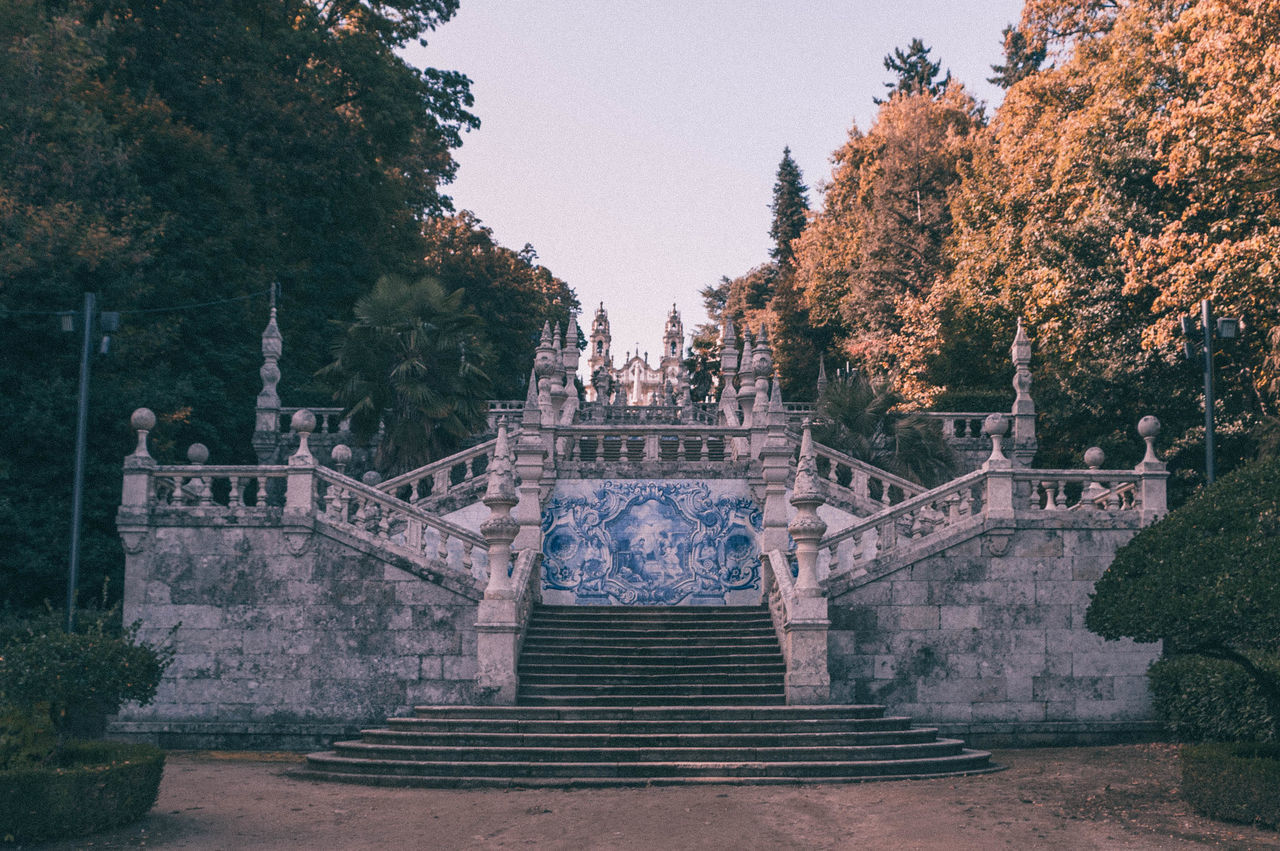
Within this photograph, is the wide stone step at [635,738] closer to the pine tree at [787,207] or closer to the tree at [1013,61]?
the tree at [1013,61]

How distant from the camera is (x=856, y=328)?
164ft

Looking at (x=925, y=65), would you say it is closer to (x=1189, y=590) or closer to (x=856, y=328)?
(x=856, y=328)

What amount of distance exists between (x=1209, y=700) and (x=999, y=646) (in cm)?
328

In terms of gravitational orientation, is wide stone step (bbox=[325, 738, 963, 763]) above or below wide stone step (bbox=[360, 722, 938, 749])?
below

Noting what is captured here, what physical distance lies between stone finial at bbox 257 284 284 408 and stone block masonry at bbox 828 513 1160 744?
16506mm

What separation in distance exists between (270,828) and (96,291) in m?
15.7

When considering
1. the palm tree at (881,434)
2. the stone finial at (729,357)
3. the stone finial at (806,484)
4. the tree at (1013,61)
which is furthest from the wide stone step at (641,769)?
the tree at (1013,61)

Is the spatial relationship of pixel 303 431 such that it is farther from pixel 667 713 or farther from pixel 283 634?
pixel 667 713

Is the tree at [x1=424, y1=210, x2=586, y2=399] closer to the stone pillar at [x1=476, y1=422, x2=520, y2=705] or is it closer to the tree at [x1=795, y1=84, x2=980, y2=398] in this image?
the tree at [x1=795, y1=84, x2=980, y2=398]

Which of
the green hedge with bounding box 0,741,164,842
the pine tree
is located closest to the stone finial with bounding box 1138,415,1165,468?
the green hedge with bounding box 0,741,164,842

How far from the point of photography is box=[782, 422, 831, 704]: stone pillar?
1802 centimetres

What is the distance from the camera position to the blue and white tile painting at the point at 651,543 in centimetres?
2236

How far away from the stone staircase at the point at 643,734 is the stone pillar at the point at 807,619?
1.62 ft

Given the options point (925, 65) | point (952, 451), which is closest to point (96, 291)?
point (952, 451)
